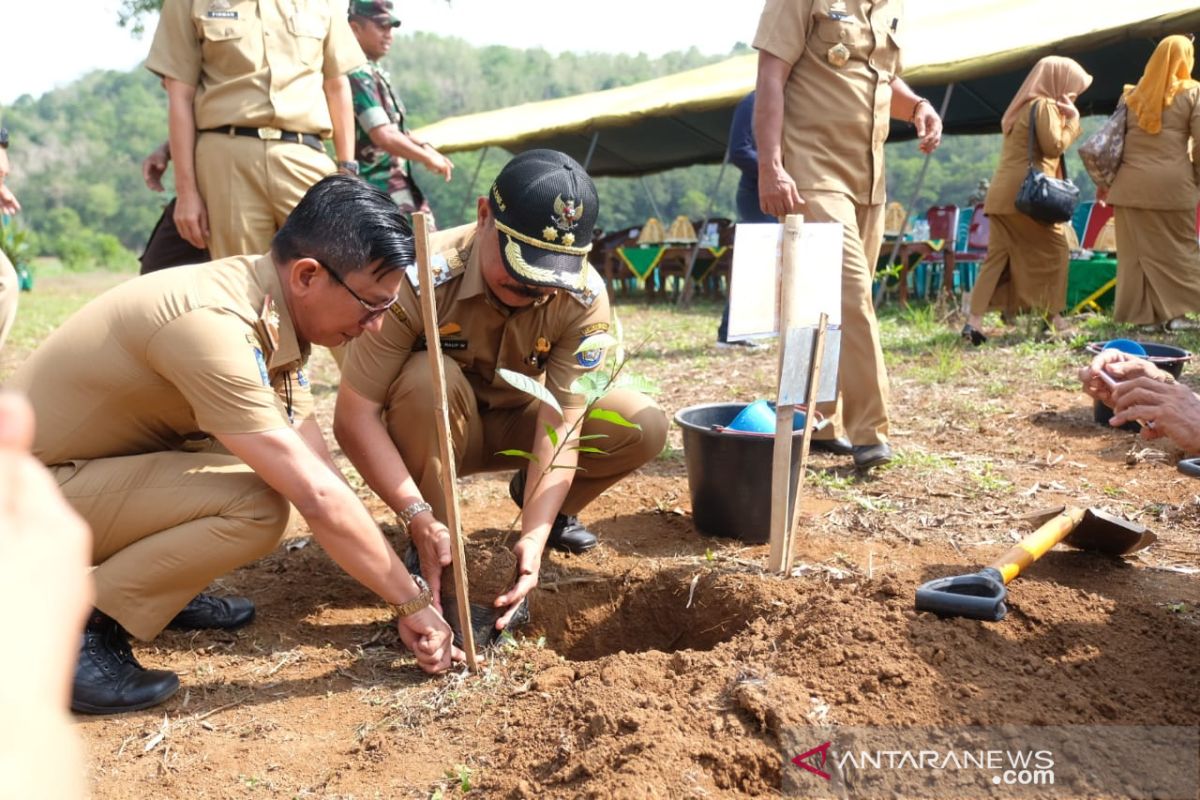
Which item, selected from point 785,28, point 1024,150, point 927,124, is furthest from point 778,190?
point 1024,150

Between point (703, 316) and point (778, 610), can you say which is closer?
point (778, 610)

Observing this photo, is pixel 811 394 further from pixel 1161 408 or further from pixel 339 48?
pixel 339 48

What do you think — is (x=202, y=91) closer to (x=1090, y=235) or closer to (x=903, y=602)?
(x=903, y=602)

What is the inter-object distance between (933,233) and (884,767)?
9229mm

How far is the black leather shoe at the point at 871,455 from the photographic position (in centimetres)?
357

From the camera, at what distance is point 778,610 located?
2.33m

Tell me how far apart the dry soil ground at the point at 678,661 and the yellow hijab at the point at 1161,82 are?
3.59 meters

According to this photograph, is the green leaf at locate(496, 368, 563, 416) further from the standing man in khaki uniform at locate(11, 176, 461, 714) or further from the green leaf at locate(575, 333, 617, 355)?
the standing man in khaki uniform at locate(11, 176, 461, 714)

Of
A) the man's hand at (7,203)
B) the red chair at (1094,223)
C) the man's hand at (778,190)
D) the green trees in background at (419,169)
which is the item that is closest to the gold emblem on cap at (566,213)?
the man's hand at (778,190)

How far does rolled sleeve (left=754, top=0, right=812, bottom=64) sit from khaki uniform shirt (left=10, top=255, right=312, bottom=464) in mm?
2127

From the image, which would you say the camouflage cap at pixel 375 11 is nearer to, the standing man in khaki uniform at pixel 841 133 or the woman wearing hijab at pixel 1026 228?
the standing man in khaki uniform at pixel 841 133

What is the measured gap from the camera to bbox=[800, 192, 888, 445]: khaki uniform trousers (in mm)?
3484

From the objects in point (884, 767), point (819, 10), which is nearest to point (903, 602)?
point (884, 767)

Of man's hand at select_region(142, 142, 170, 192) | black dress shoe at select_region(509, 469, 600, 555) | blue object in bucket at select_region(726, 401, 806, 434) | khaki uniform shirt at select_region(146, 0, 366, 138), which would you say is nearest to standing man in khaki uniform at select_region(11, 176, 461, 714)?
black dress shoe at select_region(509, 469, 600, 555)
